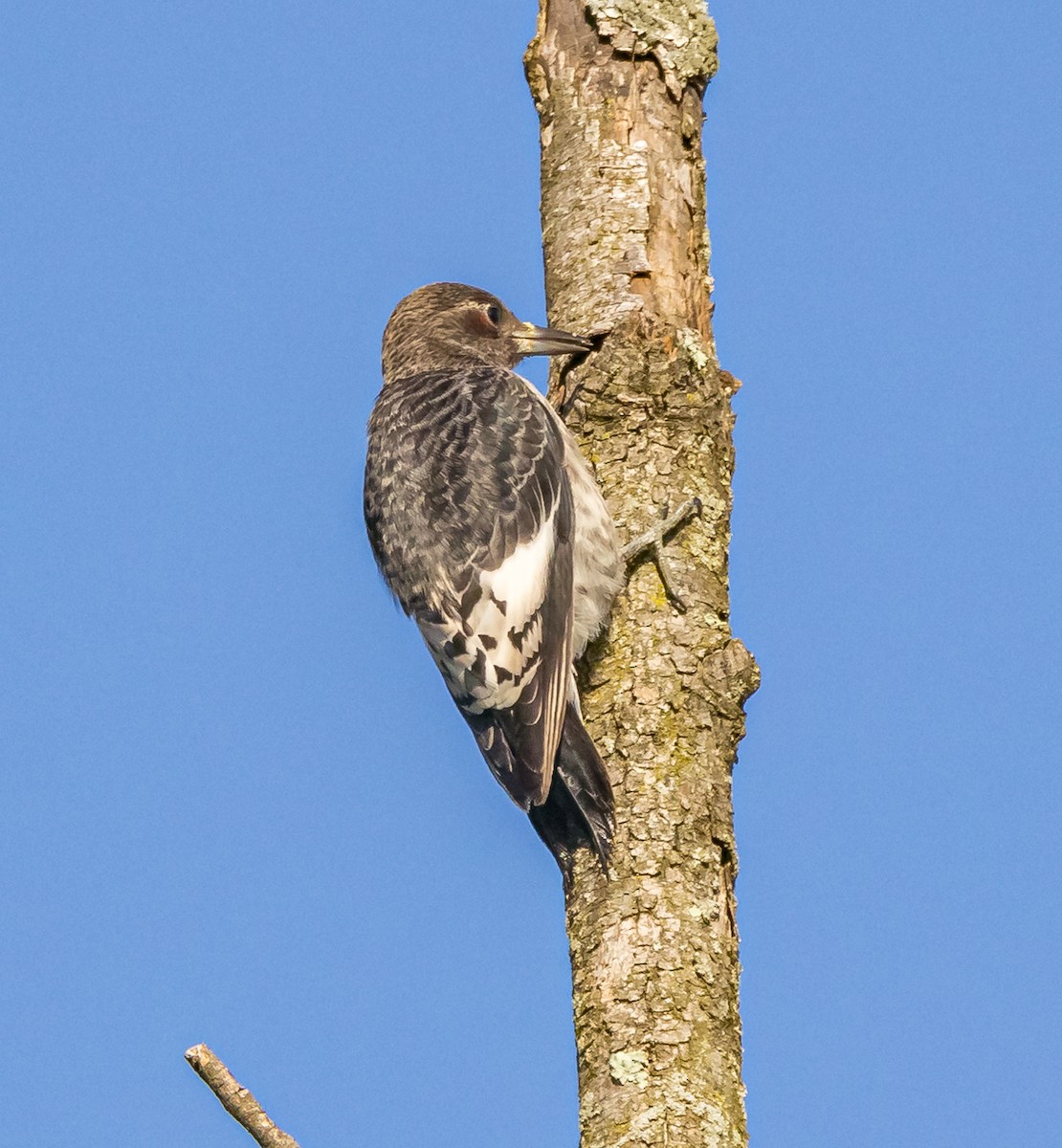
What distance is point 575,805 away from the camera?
4625mm

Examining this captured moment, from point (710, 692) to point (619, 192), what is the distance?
5.62ft

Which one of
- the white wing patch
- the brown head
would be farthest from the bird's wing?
the brown head

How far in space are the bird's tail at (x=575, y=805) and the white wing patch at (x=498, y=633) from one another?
0.29 m

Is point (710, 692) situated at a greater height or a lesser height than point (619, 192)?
lesser

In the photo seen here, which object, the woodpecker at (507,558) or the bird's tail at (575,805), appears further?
the woodpecker at (507,558)

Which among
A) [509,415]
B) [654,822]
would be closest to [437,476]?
[509,415]

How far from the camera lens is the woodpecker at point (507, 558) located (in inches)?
192

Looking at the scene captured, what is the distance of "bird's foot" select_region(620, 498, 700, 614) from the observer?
4.92 metres

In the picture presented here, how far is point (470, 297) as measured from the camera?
254 inches

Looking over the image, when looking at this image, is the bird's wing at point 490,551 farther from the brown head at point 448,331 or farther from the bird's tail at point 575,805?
the brown head at point 448,331

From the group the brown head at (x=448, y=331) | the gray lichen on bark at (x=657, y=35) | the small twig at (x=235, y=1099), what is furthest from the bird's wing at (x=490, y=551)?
the small twig at (x=235, y=1099)

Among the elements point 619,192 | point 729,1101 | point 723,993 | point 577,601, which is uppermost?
point 619,192

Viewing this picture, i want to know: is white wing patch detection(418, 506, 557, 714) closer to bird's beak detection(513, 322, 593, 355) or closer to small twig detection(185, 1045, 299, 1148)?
bird's beak detection(513, 322, 593, 355)

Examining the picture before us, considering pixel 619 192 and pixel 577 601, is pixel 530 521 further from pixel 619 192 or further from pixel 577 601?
pixel 619 192
